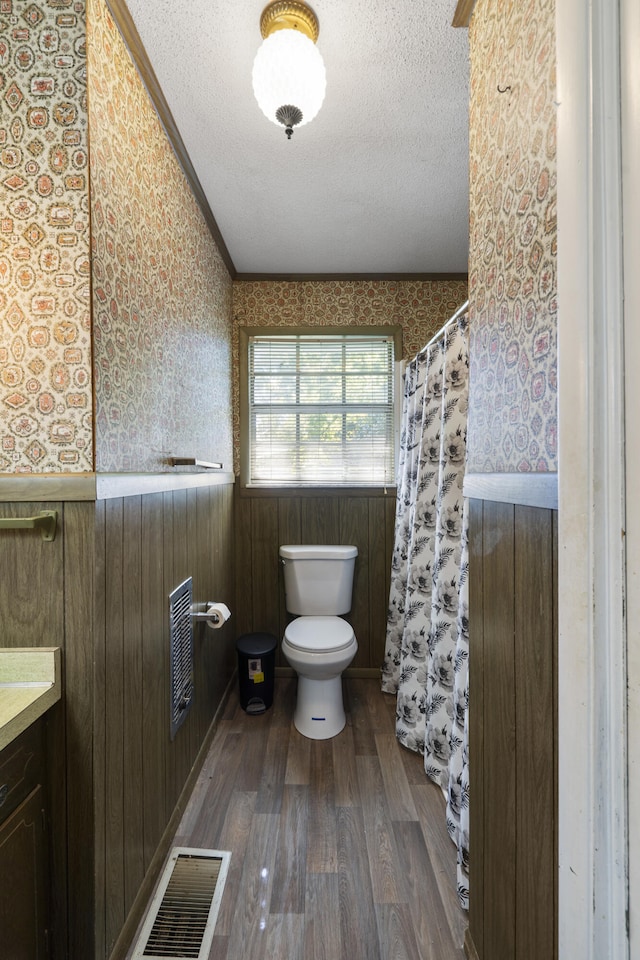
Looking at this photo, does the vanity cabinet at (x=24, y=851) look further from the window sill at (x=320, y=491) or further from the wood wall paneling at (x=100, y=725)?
the window sill at (x=320, y=491)

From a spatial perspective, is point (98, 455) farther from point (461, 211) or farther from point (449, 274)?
point (449, 274)

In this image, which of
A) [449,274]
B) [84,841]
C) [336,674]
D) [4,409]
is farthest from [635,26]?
[449,274]

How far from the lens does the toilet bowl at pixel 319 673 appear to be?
2.11m

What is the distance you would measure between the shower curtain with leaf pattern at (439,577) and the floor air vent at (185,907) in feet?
2.41

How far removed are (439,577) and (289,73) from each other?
5.52 ft

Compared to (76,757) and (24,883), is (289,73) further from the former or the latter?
(24,883)

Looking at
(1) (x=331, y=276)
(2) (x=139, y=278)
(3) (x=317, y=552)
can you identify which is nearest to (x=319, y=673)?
(3) (x=317, y=552)

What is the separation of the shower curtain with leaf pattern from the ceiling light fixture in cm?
88

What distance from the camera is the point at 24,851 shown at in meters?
0.94

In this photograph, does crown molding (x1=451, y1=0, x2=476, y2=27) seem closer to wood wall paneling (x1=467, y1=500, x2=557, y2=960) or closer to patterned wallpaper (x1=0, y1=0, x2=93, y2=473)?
patterned wallpaper (x1=0, y1=0, x2=93, y2=473)

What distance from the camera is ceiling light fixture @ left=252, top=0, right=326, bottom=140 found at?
118 cm

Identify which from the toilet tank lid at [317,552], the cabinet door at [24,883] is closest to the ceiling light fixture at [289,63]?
the cabinet door at [24,883]

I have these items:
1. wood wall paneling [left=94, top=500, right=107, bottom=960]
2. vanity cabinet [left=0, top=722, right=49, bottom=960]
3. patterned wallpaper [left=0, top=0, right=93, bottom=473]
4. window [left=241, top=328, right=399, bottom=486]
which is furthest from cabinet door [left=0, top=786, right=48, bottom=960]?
window [left=241, top=328, right=399, bottom=486]

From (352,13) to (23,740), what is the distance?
1.96 meters
